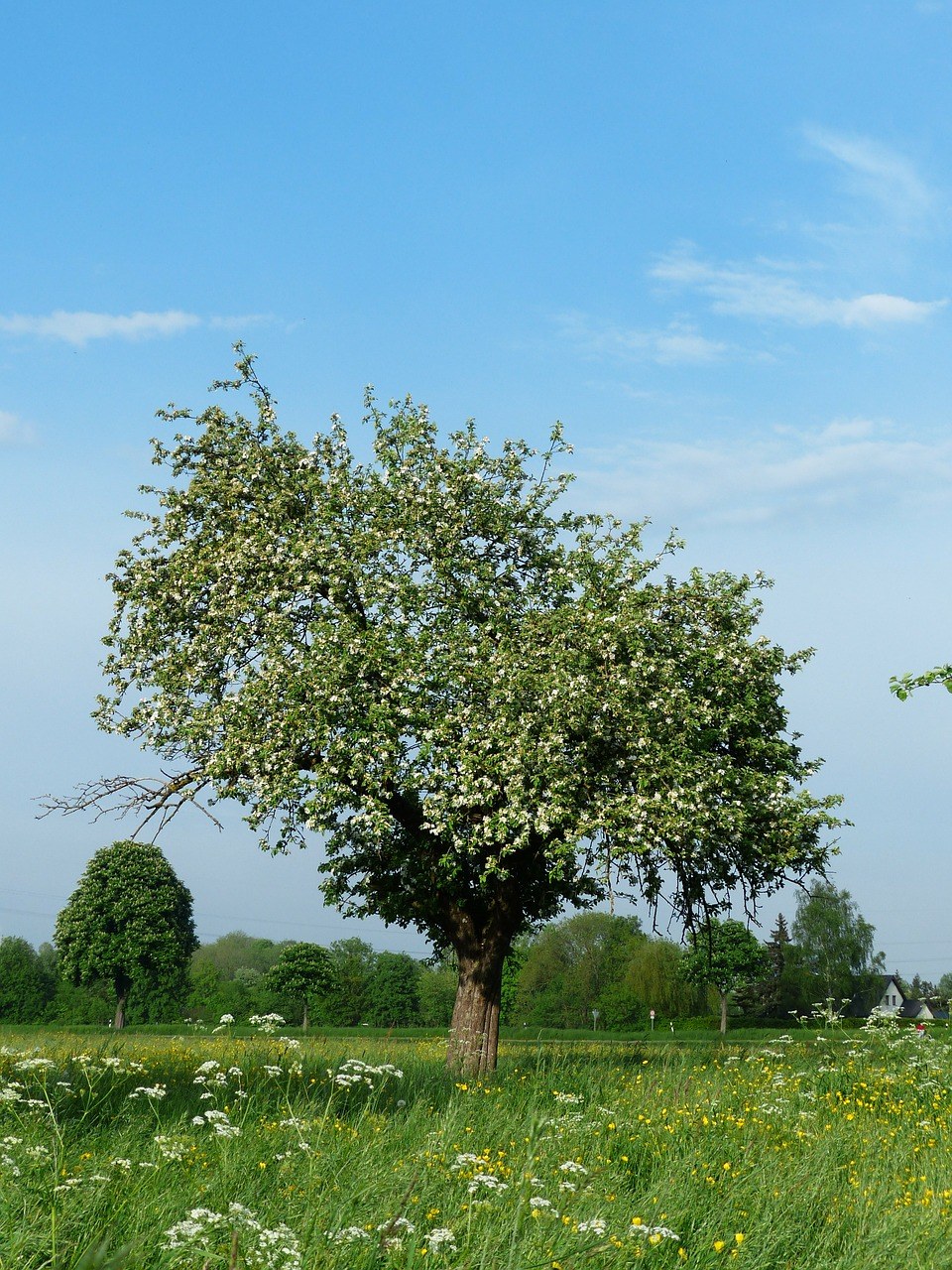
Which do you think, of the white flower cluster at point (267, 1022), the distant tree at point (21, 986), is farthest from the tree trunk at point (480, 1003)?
the distant tree at point (21, 986)

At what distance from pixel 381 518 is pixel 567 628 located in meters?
4.30

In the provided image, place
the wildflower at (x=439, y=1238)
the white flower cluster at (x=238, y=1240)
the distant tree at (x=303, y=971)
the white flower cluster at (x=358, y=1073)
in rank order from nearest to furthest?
the white flower cluster at (x=238, y=1240) < the wildflower at (x=439, y=1238) < the white flower cluster at (x=358, y=1073) < the distant tree at (x=303, y=971)

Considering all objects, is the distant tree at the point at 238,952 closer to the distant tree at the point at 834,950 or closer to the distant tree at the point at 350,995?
the distant tree at the point at 350,995

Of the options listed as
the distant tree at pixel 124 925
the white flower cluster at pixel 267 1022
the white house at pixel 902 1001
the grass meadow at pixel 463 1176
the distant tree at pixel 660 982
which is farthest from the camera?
the white house at pixel 902 1001

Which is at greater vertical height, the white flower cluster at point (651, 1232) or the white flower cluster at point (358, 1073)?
the white flower cluster at point (358, 1073)

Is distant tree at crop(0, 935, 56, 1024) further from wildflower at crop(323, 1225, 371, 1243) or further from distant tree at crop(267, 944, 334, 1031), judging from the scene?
wildflower at crop(323, 1225, 371, 1243)

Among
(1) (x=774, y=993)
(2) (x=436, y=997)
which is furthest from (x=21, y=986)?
(1) (x=774, y=993)

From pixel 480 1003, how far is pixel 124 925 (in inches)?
2240

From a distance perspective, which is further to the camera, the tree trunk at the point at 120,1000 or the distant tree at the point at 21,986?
the distant tree at the point at 21,986

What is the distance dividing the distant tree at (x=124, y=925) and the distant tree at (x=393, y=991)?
25.0 m

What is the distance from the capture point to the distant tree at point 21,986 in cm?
9619

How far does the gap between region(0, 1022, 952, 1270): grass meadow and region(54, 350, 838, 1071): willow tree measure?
221 inches

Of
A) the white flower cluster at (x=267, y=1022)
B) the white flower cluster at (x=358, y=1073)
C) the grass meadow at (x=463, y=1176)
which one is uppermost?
the white flower cluster at (x=267, y=1022)

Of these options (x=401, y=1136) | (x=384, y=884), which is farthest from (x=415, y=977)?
(x=401, y=1136)
